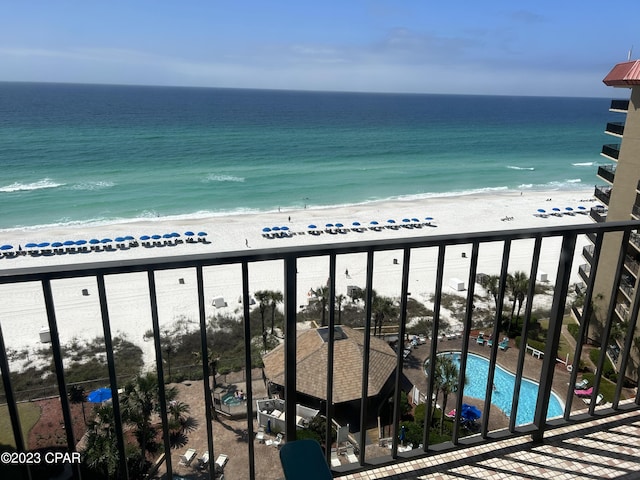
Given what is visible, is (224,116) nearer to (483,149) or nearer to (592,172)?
(483,149)

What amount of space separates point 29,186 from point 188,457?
1240 inches

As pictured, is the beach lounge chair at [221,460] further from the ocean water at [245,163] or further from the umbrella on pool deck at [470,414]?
the ocean water at [245,163]

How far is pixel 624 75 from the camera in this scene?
15.7 metres

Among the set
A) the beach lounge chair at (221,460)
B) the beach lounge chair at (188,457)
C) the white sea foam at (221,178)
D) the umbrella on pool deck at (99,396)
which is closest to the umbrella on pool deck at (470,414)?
the beach lounge chair at (221,460)

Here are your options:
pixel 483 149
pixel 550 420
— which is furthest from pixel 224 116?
pixel 550 420

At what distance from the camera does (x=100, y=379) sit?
12.1 metres

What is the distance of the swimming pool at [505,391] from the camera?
1105 centimetres

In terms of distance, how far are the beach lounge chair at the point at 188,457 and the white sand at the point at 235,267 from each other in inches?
222

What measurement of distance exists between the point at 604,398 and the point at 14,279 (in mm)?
12201

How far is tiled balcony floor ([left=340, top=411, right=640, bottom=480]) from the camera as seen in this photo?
2.15 m

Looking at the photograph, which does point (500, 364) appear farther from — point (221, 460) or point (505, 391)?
point (221, 460)

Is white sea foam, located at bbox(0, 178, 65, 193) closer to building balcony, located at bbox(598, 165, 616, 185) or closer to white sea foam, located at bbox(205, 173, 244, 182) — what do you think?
white sea foam, located at bbox(205, 173, 244, 182)

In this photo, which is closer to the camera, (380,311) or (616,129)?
(380,311)

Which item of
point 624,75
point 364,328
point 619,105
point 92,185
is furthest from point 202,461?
point 92,185
